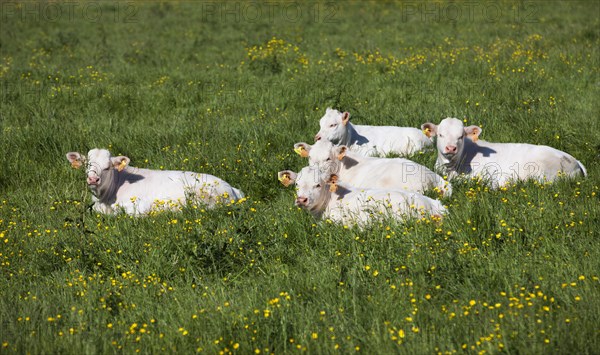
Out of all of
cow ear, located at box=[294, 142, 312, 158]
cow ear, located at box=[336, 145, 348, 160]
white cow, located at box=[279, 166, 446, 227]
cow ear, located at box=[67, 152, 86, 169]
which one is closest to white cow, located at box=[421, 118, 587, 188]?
cow ear, located at box=[336, 145, 348, 160]

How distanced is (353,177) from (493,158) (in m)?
2.11

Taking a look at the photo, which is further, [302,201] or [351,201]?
[351,201]

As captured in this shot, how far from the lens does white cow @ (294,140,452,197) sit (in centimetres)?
840

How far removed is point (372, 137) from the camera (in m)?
10.8

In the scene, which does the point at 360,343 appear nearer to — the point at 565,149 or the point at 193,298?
the point at 193,298

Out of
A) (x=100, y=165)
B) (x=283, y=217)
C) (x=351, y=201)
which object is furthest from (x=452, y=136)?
(x=100, y=165)

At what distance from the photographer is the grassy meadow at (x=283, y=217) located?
5.09m

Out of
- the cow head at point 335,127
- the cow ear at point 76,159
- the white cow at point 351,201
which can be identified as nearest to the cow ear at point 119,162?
the cow ear at point 76,159

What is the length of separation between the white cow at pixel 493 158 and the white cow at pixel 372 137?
2.62ft

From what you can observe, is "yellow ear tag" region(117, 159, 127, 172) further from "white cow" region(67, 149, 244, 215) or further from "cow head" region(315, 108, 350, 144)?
"cow head" region(315, 108, 350, 144)

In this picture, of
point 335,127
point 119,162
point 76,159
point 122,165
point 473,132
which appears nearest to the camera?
point 122,165

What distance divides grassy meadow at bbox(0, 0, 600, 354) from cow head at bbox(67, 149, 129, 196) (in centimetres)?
38

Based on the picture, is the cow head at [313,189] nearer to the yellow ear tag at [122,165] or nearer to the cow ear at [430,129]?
the cow ear at [430,129]

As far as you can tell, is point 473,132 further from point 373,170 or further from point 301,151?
point 301,151
